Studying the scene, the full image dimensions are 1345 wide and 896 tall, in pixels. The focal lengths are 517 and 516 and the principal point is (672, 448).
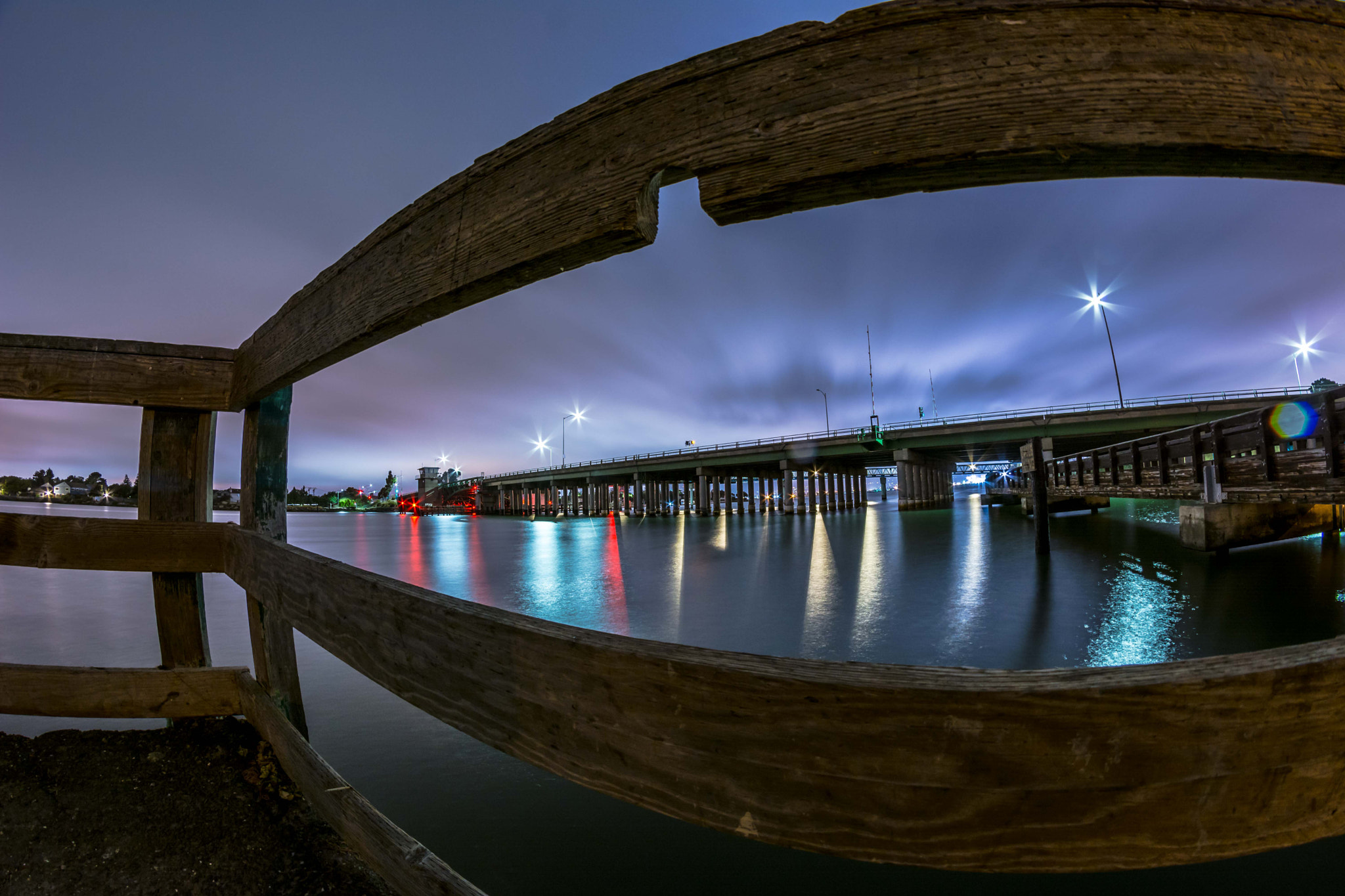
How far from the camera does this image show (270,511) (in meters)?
3.00

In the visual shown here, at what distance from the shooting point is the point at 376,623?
160cm

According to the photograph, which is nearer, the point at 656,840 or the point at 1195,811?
the point at 1195,811

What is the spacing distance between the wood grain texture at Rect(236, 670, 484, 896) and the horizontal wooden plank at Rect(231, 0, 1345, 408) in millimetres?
1765

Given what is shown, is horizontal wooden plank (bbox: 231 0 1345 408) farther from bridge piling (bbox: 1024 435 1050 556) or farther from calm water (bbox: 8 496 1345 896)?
bridge piling (bbox: 1024 435 1050 556)

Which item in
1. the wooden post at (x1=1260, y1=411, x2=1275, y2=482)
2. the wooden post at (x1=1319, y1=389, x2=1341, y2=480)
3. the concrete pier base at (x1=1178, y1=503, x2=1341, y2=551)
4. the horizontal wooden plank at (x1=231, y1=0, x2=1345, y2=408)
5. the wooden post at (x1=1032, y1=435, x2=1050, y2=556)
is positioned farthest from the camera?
the wooden post at (x1=1032, y1=435, x2=1050, y2=556)

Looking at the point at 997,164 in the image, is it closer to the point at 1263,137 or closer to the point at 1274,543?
the point at 1263,137

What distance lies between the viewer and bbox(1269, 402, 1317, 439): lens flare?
26.9ft

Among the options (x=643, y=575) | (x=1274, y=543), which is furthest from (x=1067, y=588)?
(x=643, y=575)

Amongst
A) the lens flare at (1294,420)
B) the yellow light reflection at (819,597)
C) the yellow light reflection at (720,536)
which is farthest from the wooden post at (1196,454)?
the yellow light reflection at (720,536)

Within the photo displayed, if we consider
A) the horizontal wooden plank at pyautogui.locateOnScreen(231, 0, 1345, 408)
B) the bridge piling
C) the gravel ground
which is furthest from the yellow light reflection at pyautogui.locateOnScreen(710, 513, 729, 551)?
the horizontal wooden plank at pyautogui.locateOnScreen(231, 0, 1345, 408)

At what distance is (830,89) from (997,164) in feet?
1.40

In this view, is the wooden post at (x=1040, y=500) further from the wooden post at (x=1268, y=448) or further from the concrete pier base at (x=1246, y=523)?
the wooden post at (x=1268, y=448)

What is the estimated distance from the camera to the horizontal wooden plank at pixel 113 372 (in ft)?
9.19

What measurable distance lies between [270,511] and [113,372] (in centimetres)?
111
